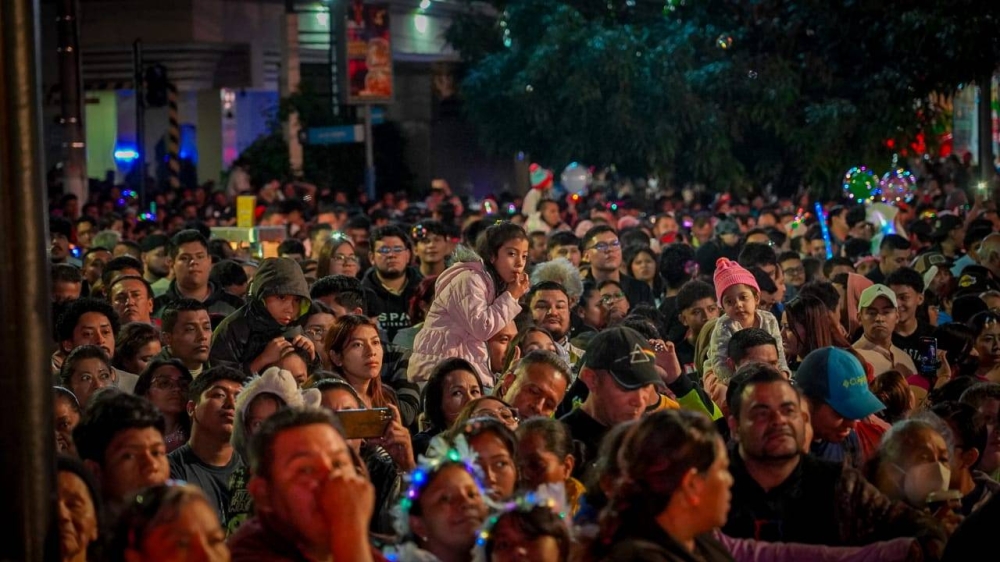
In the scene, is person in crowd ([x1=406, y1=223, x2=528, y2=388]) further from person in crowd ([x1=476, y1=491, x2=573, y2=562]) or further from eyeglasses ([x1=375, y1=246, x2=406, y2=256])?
person in crowd ([x1=476, y1=491, x2=573, y2=562])

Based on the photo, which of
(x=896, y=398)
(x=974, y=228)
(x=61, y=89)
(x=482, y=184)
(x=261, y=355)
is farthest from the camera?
(x=482, y=184)

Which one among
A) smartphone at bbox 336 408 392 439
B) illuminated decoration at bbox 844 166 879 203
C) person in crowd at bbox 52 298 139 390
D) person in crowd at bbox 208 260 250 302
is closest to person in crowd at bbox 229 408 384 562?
smartphone at bbox 336 408 392 439

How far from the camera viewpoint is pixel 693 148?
2934cm

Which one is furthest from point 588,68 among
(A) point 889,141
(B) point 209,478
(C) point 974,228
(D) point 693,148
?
(B) point 209,478

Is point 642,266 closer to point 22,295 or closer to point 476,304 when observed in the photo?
point 476,304

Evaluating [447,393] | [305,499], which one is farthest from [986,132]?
[305,499]

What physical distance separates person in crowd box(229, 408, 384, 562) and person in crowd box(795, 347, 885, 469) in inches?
100

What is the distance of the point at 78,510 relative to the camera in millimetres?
4816

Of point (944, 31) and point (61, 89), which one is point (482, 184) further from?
→ point (61, 89)

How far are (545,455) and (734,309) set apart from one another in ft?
12.8

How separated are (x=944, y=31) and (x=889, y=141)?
3.15 meters

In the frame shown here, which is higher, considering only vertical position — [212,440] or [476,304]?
[476,304]

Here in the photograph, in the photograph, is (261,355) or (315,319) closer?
(261,355)

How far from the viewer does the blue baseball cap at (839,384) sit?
649 cm
